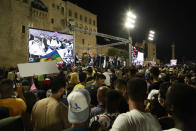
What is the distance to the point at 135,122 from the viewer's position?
1.54m

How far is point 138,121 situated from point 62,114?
5.06 ft

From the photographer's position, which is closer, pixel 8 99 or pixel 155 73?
pixel 8 99

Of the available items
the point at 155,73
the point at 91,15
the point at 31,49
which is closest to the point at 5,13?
the point at 31,49

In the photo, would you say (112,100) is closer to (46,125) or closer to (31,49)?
(46,125)

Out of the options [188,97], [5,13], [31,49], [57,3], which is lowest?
[188,97]

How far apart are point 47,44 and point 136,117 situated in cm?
1105

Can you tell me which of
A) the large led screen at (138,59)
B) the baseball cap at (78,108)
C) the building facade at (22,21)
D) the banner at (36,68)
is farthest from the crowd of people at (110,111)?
the building facade at (22,21)

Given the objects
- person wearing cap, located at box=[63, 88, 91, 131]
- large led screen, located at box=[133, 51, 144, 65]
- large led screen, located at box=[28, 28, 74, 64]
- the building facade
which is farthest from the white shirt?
the building facade

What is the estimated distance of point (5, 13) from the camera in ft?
109

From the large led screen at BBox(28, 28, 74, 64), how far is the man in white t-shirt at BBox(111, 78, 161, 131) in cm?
1006

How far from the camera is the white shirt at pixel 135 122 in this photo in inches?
59.2

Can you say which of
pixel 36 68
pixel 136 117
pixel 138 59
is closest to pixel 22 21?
pixel 138 59

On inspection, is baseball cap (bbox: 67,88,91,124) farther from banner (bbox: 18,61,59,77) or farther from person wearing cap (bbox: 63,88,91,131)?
banner (bbox: 18,61,59,77)

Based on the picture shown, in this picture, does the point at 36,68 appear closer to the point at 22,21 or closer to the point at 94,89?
the point at 94,89
